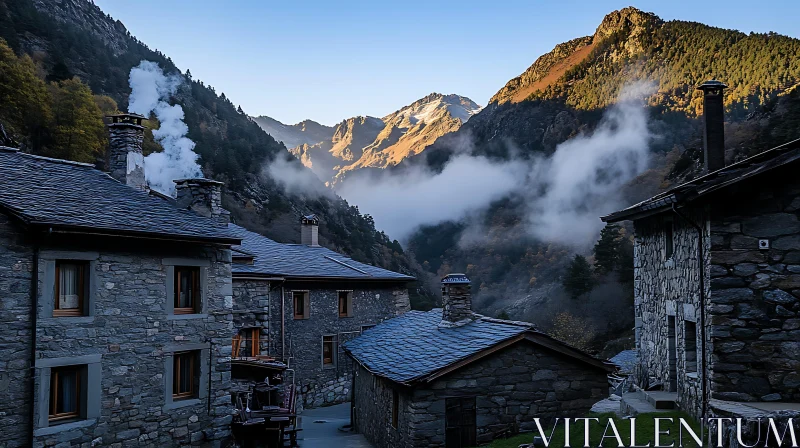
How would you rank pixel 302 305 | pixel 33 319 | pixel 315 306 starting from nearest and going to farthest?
1. pixel 33 319
2. pixel 302 305
3. pixel 315 306

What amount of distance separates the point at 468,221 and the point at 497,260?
49.4 ft

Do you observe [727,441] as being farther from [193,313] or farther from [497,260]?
[497,260]

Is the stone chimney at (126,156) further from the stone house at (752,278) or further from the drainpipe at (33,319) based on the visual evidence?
the stone house at (752,278)

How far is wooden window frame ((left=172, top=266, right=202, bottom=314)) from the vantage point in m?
14.9

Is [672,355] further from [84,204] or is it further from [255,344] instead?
[255,344]

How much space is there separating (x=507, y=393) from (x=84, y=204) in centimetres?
946

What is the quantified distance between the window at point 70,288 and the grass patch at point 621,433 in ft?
27.6

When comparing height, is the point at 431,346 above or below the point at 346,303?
below

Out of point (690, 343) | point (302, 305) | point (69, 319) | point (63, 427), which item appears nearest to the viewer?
point (690, 343)

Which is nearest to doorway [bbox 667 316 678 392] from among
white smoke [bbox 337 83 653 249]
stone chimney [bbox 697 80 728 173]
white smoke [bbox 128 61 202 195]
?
stone chimney [bbox 697 80 728 173]

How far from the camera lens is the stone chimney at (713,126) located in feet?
41.5

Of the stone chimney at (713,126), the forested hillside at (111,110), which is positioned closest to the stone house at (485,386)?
the stone chimney at (713,126)

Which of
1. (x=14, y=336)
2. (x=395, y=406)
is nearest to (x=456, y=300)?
(x=395, y=406)

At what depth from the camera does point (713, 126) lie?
41.7 ft
